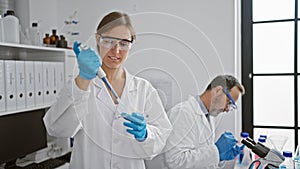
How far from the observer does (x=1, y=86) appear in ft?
5.41

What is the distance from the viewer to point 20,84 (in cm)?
178

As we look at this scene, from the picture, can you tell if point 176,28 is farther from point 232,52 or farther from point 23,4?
point 23,4

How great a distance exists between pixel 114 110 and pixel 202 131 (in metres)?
0.48

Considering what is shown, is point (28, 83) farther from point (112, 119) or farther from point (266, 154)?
point (266, 154)

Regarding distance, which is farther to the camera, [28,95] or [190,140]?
[28,95]

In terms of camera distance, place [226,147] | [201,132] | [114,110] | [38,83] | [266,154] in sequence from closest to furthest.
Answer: [114,110], [266,154], [201,132], [226,147], [38,83]

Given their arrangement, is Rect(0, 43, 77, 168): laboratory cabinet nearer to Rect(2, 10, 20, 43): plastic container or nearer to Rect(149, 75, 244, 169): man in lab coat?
Rect(2, 10, 20, 43): plastic container

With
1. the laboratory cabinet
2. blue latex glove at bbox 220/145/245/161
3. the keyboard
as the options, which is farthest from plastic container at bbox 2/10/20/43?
blue latex glove at bbox 220/145/245/161

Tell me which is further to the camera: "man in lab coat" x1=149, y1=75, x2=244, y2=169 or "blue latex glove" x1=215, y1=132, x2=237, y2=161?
"blue latex glove" x1=215, y1=132, x2=237, y2=161

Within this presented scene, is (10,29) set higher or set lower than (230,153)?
higher

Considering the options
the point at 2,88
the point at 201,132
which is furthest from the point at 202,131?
the point at 2,88

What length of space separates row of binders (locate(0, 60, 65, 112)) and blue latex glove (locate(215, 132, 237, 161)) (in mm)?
1146

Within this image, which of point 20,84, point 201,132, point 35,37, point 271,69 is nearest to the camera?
point 201,132

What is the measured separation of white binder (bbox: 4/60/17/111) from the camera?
66.4 inches
